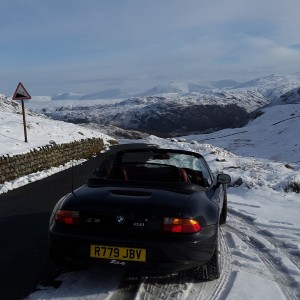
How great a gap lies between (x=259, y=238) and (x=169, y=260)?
2.89 m

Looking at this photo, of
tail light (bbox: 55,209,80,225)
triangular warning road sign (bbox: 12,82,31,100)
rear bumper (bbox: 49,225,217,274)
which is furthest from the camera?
triangular warning road sign (bbox: 12,82,31,100)

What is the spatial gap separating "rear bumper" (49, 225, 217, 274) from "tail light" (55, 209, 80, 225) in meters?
0.14

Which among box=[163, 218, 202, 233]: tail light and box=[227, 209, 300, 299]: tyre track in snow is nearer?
box=[163, 218, 202, 233]: tail light

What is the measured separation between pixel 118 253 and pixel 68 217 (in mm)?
676

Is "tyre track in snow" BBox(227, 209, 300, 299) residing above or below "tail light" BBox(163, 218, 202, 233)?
below

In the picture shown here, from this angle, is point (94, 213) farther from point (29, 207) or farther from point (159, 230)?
point (29, 207)

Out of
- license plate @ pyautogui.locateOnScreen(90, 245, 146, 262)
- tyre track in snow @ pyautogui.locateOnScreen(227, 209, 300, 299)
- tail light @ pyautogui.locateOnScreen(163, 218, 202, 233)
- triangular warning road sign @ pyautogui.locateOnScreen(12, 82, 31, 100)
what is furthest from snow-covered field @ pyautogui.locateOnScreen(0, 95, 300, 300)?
triangular warning road sign @ pyautogui.locateOnScreen(12, 82, 31, 100)

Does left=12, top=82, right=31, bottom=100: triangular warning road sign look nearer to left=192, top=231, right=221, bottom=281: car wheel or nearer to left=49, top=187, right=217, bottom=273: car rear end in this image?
left=49, top=187, right=217, bottom=273: car rear end

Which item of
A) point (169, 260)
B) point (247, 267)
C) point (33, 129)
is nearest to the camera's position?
point (169, 260)

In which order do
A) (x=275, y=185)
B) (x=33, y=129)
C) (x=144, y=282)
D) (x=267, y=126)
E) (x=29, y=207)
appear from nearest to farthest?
1. (x=144, y=282)
2. (x=29, y=207)
3. (x=275, y=185)
4. (x=33, y=129)
5. (x=267, y=126)

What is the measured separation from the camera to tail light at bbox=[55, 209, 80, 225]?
13.9 feet

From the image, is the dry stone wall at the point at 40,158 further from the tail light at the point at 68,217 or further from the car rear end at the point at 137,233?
the car rear end at the point at 137,233

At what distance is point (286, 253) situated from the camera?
572 centimetres

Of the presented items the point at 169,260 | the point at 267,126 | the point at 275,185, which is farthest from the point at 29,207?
the point at 267,126
